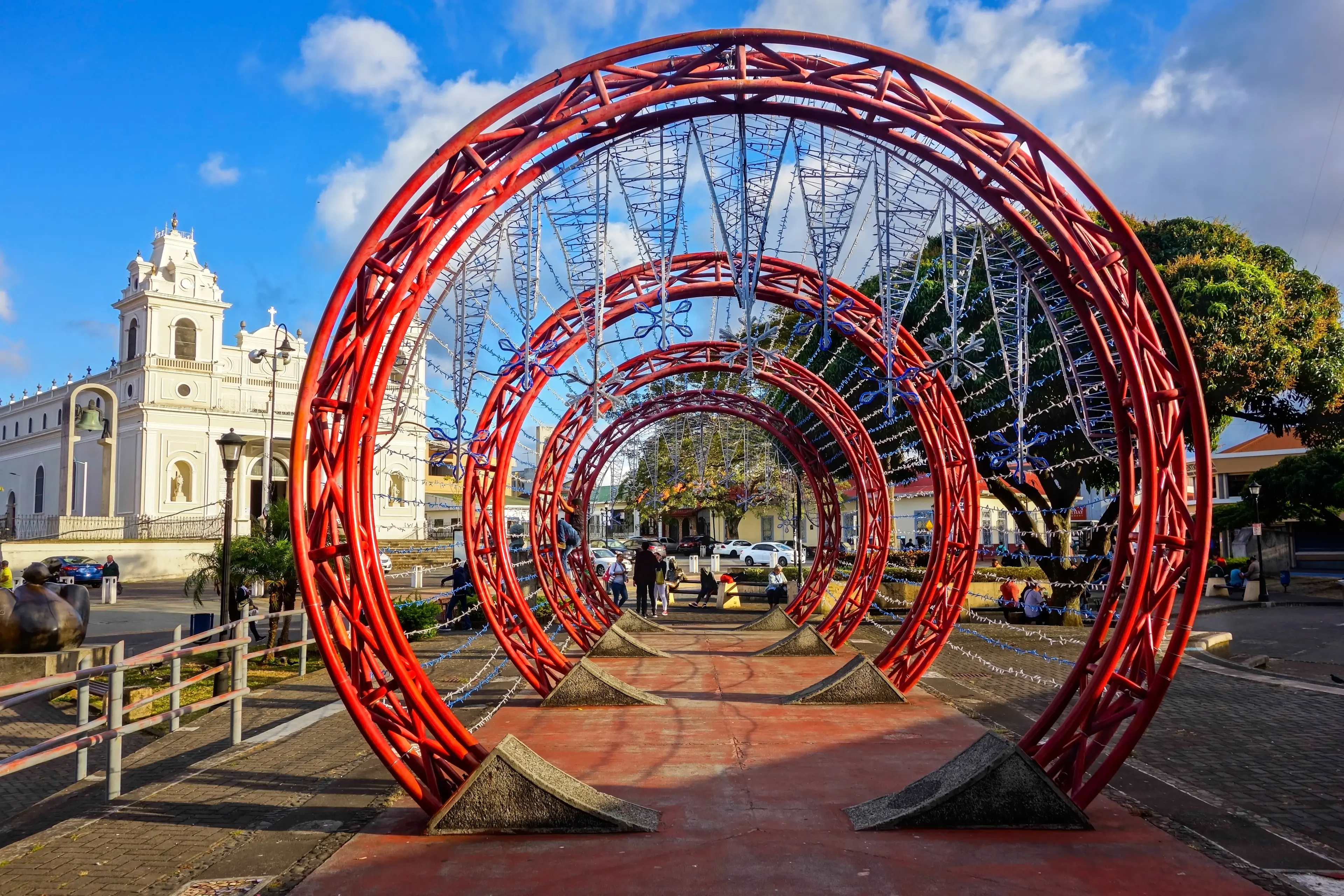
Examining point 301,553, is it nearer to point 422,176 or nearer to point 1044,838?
point 422,176

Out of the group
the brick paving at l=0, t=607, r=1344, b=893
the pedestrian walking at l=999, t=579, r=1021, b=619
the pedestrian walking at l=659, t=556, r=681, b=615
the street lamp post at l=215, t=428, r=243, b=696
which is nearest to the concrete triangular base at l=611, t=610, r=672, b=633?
the pedestrian walking at l=659, t=556, r=681, b=615

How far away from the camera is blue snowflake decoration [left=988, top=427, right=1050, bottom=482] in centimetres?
987

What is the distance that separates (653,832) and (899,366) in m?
6.54

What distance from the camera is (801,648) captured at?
13391mm

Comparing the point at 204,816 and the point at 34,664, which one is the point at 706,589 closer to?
the point at 34,664

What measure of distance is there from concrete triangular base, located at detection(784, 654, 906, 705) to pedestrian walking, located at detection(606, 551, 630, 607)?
1113cm

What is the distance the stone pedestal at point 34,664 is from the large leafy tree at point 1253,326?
16.7 m

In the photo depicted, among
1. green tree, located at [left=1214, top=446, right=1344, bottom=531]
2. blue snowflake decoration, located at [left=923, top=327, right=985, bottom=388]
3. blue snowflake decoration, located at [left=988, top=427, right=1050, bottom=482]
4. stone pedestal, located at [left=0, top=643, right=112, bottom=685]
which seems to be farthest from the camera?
green tree, located at [left=1214, top=446, right=1344, bottom=531]

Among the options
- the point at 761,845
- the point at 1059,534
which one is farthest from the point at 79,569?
the point at 761,845

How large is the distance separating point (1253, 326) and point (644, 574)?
38.4 ft

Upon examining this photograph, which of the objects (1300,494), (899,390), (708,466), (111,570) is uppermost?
(708,466)

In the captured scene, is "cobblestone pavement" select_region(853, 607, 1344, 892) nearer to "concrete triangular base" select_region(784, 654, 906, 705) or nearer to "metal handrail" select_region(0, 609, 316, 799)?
"concrete triangular base" select_region(784, 654, 906, 705)

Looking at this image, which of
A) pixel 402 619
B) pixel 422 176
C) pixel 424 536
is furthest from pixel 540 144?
pixel 424 536

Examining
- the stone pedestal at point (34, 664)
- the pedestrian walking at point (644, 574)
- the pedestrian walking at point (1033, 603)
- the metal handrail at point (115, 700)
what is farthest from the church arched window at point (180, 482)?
the pedestrian walking at point (1033, 603)
